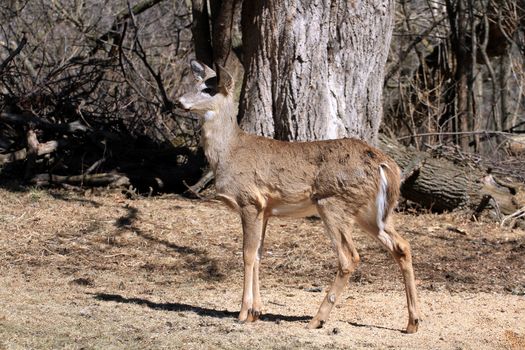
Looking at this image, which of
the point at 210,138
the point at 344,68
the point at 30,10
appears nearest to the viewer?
the point at 210,138

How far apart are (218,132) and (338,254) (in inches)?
61.0

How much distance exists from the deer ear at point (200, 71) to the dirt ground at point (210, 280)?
6.82ft

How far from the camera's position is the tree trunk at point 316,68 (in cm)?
1071

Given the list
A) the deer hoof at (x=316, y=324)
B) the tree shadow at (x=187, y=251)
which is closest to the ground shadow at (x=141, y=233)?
the tree shadow at (x=187, y=251)

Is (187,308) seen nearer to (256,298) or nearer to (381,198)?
(256,298)

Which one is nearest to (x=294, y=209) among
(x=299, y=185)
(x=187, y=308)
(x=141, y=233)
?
(x=299, y=185)

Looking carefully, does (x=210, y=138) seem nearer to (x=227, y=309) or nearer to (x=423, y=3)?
(x=227, y=309)

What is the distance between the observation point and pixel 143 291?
28.5ft

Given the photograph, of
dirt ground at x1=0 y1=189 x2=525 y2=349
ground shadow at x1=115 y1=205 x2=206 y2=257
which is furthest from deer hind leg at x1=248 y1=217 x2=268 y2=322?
ground shadow at x1=115 y1=205 x2=206 y2=257

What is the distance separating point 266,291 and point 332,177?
204cm

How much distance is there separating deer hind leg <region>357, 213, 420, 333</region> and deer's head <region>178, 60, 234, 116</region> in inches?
64.3

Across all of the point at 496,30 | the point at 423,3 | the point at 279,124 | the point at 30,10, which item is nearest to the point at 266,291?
the point at 279,124

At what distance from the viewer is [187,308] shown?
7934 millimetres

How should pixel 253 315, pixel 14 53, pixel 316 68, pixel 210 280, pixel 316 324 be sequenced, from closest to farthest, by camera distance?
pixel 316 324 → pixel 253 315 → pixel 210 280 → pixel 316 68 → pixel 14 53
